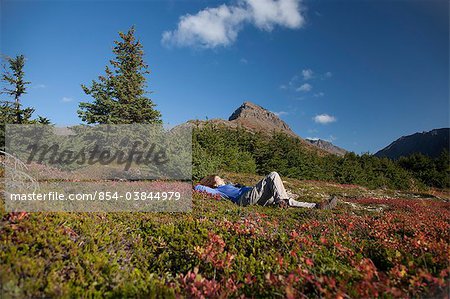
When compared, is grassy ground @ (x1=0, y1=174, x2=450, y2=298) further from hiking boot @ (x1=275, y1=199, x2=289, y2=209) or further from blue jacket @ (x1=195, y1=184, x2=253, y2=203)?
blue jacket @ (x1=195, y1=184, x2=253, y2=203)

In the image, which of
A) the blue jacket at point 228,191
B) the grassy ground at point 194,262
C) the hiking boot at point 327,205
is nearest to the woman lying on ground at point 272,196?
the hiking boot at point 327,205

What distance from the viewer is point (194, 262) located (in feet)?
15.6

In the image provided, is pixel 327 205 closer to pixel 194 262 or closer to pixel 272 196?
pixel 272 196

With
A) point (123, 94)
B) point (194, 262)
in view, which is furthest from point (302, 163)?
point (194, 262)

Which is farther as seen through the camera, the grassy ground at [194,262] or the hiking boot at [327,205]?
the hiking boot at [327,205]

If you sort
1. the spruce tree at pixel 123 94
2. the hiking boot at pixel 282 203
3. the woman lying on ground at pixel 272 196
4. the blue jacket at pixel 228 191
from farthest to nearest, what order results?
the spruce tree at pixel 123 94 < the blue jacket at pixel 228 191 < the woman lying on ground at pixel 272 196 < the hiking boot at pixel 282 203

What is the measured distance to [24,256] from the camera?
140 inches

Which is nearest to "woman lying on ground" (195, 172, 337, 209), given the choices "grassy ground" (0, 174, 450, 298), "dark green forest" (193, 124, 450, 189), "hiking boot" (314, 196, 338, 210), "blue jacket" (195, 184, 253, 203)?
"hiking boot" (314, 196, 338, 210)

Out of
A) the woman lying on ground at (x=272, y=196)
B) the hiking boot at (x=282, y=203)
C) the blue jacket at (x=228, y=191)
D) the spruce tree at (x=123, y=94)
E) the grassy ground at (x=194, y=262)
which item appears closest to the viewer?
the grassy ground at (x=194, y=262)

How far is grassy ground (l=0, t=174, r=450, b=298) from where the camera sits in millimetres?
3379

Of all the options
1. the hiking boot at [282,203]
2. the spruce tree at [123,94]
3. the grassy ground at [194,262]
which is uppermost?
the spruce tree at [123,94]

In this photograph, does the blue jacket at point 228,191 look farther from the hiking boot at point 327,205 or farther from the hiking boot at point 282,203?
the hiking boot at point 327,205

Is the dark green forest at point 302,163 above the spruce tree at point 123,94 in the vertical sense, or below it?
below

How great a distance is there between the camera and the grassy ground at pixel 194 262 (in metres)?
3.38
